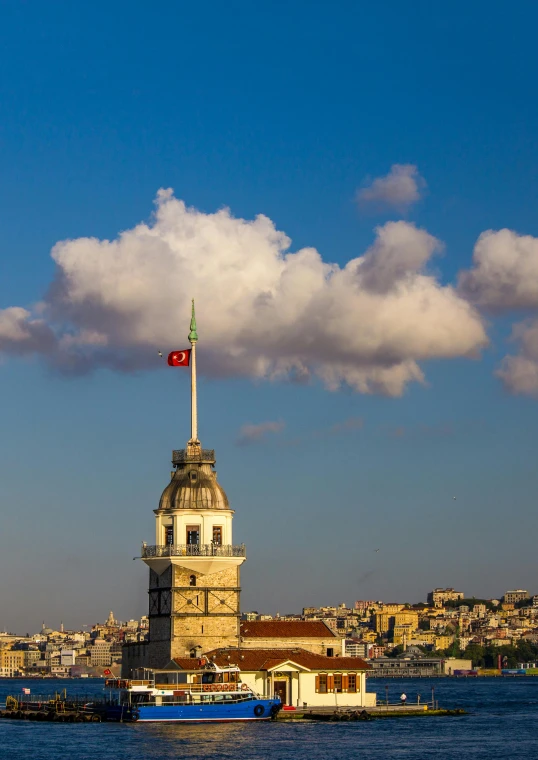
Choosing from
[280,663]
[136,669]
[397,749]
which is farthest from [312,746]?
[136,669]

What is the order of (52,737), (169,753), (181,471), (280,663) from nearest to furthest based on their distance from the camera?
(169,753) < (52,737) < (280,663) < (181,471)

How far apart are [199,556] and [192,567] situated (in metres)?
0.82

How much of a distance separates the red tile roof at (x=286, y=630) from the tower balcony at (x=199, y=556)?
459cm

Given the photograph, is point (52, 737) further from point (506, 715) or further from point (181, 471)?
point (506, 715)

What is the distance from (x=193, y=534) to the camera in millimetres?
85688

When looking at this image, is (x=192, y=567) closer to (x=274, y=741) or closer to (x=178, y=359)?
(x=178, y=359)

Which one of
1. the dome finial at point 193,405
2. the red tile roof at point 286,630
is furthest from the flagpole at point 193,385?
the red tile roof at point 286,630

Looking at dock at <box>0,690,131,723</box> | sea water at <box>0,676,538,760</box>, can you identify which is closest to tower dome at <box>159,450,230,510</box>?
dock at <box>0,690,131,723</box>

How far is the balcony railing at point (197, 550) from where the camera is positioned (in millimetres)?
84312

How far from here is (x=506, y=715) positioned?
330 ft

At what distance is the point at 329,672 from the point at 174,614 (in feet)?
31.0

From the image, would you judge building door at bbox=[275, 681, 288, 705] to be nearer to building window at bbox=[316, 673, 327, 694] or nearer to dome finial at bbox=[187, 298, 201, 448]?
building window at bbox=[316, 673, 327, 694]

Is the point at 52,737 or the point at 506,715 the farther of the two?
the point at 506,715

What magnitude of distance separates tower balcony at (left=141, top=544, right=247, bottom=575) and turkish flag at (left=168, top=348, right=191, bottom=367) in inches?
428
